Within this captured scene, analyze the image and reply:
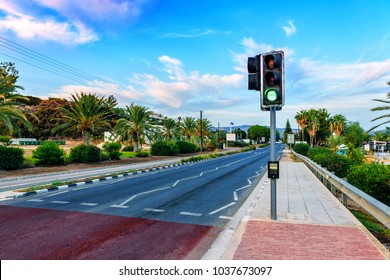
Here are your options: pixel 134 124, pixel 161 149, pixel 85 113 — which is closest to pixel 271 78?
pixel 85 113

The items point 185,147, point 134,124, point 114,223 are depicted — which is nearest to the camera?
point 114,223

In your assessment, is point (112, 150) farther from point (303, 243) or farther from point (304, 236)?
point (303, 243)

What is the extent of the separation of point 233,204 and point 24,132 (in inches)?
3510

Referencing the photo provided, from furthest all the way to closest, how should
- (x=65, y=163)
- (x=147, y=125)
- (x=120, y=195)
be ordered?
(x=147, y=125), (x=65, y=163), (x=120, y=195)

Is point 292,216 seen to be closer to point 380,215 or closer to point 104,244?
point 380,215

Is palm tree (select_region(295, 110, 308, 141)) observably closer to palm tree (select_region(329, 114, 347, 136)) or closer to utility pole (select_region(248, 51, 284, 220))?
palm tree (select_region(329, 114, 347, 136))

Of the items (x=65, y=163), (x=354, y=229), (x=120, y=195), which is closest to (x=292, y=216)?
(x=354, y=229)

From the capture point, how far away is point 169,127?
58.0 metres

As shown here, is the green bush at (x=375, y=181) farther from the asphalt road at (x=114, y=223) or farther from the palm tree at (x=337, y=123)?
the palm tree at (x=337, y=123)

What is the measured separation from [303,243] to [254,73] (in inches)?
155

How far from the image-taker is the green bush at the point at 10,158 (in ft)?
63.7

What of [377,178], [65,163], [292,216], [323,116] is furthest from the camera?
[323,116]

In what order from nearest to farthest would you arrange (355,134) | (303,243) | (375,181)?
(303,243)
(375,181)
(355,134)

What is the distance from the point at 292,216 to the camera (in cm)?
713
